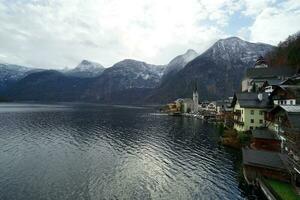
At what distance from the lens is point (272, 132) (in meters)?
56.0

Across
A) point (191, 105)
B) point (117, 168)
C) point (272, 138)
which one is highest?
point (191, 105)

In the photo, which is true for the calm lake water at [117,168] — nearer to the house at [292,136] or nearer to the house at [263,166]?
the house at [263,166]

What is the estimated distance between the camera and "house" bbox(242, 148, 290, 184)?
115 ft

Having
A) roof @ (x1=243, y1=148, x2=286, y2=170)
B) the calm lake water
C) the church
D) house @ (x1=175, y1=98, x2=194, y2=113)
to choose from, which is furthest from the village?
house @ (x1=175, y1=98, x2=194, y2=113)

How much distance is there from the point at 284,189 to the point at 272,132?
2669cm

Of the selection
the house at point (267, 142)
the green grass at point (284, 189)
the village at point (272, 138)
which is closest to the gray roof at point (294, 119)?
the village at point (272, 138)

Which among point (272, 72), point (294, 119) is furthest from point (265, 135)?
point (272, 72)

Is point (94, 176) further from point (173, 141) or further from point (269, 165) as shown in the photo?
point (173, 141)

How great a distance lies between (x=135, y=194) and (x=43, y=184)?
50.8ft

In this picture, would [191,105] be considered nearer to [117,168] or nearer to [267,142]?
[267,142]

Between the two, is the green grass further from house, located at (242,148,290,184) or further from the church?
the church

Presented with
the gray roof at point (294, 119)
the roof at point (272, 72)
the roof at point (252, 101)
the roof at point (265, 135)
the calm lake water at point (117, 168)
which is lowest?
the calm lake water at point (117, 168)

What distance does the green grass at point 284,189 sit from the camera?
29500 mm

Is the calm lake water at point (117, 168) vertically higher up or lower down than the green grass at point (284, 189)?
lower down
